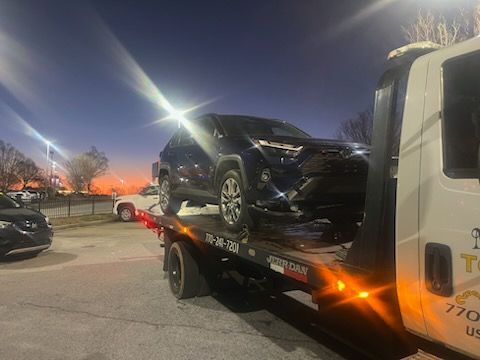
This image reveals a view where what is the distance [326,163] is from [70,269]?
6.93m

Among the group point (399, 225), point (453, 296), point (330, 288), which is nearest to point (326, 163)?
point (330, 288)

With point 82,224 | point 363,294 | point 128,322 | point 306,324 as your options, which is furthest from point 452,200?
point 82,224

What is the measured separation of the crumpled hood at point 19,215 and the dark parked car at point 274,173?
5951 mm

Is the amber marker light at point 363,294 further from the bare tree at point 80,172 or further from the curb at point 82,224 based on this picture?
the bare tree at point 80,172

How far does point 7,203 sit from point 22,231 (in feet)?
5.85

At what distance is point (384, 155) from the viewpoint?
314 centimetres


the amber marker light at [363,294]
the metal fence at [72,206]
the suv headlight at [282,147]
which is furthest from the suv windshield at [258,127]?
the metal fence at [72,206]

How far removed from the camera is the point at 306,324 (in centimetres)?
588

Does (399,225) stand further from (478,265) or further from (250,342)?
(250,342)

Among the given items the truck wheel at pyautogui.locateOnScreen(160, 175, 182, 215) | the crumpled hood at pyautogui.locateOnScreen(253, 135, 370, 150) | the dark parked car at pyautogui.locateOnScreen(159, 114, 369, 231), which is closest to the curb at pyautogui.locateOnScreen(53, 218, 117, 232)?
the truck wheel at pyautogui.locateOnScreen(160, 175, 182, 215)

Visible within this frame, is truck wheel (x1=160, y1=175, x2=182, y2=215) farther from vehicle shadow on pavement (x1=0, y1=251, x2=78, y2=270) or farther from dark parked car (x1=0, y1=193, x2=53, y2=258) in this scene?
dark parked car (x1=0, y1=193, x2=53, y2=258)

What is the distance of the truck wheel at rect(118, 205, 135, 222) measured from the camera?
22.8m

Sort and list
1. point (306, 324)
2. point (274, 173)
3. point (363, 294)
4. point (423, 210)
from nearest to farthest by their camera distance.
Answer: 1. point (423, 210)
2. point (363, 294)
3. point (274, 173)
4. point (306, 324)

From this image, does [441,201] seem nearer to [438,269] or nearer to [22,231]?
[438,269]
